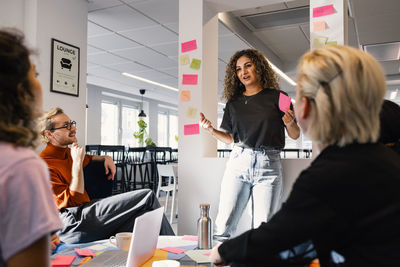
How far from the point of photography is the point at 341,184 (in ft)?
2.25

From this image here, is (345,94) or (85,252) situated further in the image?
(85,252)

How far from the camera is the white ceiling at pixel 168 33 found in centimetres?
356

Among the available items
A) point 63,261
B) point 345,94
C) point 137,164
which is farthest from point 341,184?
point 137,164

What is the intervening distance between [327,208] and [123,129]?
9.37m

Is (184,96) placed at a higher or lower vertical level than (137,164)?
higher

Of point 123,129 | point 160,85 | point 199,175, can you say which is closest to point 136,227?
point 199,175

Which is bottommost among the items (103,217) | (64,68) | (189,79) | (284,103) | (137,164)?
(103,217)

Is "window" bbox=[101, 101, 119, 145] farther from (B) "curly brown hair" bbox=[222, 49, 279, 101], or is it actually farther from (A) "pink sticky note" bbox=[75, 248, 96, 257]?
(A) "pink sticky note" bbox=[75, 248, 96, 257]

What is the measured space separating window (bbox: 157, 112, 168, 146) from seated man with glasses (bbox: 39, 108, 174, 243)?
29.9 feet

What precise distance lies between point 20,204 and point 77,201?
5.44ft

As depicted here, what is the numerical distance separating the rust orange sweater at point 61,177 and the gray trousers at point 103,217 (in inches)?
2.3

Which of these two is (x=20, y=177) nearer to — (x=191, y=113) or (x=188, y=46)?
(x=191, y=113)

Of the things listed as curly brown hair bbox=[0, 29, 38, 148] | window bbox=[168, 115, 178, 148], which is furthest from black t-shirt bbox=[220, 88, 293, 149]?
window bbox=[168, 115, 178, 148]

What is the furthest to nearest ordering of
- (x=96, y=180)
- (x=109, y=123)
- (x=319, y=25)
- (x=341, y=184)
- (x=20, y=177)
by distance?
(x=109, y=123) < (x=96, y=180) < (x=319, y=25) < (x=341, y=184) < (x=20, y=177)
